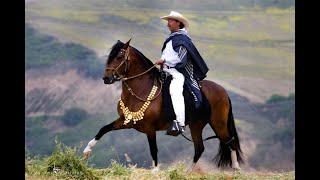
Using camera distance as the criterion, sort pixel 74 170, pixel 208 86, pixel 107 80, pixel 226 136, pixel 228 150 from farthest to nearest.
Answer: pixel 228 150 < pixel 226 136 < pixel 208 86 < pixel 107 80 < pixel 74 170

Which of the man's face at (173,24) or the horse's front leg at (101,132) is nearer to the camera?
the horse's front leg at (101,132)

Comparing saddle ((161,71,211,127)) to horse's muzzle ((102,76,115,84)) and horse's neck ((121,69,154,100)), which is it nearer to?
horse's neck ((121,69,154,100))

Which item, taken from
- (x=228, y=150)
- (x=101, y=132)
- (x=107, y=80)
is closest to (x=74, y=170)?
(x=101, y=132)

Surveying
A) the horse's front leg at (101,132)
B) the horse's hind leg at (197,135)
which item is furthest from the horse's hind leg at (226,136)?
the horse's front leg at (101,132)

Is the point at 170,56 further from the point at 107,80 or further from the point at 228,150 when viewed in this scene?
the point at 228,150

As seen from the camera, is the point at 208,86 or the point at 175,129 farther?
the point at 208,86

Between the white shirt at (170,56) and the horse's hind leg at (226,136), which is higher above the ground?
the white shirt at (170,56)

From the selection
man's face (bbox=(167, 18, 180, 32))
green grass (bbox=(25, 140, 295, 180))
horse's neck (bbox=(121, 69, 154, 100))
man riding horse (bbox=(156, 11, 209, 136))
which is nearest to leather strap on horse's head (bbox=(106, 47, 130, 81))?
horse's neck (bbox=(121, 69, 154, 100))

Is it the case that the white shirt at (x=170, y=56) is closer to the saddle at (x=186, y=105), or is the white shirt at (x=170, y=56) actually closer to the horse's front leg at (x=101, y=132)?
the saddle at (x=186, y=105)

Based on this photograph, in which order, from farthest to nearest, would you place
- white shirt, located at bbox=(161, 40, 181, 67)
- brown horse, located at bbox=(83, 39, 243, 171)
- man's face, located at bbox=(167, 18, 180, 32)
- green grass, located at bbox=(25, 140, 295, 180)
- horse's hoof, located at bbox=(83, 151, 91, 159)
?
1. man's face, located at bbox=(167, 18, 180, 32)
2. white shirt, located at bbox=(161, 40, 181, 67)
3. brown horse, located at bbox=(83, 39, 243, 171)
4. horse's hoof, located at bbox=(83, 151, 91, 159)
5. green grass, located at bbox=(25, 140, 295, 180)

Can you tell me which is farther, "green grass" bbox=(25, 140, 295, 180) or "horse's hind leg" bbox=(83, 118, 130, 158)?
"horse's hind leg" bbox=(83, 118, 130, 158)

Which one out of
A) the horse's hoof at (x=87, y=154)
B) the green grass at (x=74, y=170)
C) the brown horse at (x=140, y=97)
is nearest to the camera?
the green grass at (x=74, y=170)

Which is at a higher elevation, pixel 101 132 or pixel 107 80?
pixel 107 80
